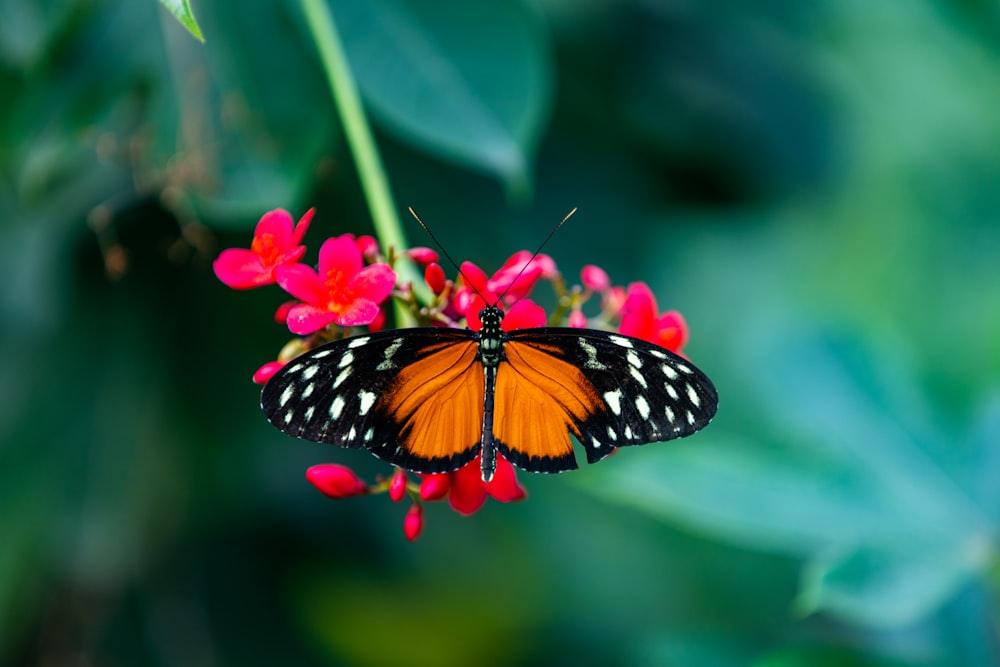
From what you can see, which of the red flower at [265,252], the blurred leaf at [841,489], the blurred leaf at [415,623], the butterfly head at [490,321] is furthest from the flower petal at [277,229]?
the blurred leaf at [415,623]

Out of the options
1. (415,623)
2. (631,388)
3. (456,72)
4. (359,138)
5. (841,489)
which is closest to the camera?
(631,388)

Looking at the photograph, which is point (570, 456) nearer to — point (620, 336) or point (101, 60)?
point (620, 336)

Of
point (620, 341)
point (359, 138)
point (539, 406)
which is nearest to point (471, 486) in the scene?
point (539, 406)

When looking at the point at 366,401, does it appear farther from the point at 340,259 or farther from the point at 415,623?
the point at 415,623

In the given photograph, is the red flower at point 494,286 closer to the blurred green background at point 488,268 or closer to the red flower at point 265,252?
the red flower at point 265,252

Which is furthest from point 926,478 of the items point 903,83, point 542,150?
point 903,83

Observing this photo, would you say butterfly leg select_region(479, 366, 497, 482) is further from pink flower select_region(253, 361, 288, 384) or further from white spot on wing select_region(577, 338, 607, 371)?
pink flower select_region(253, 361, 288, 384)
